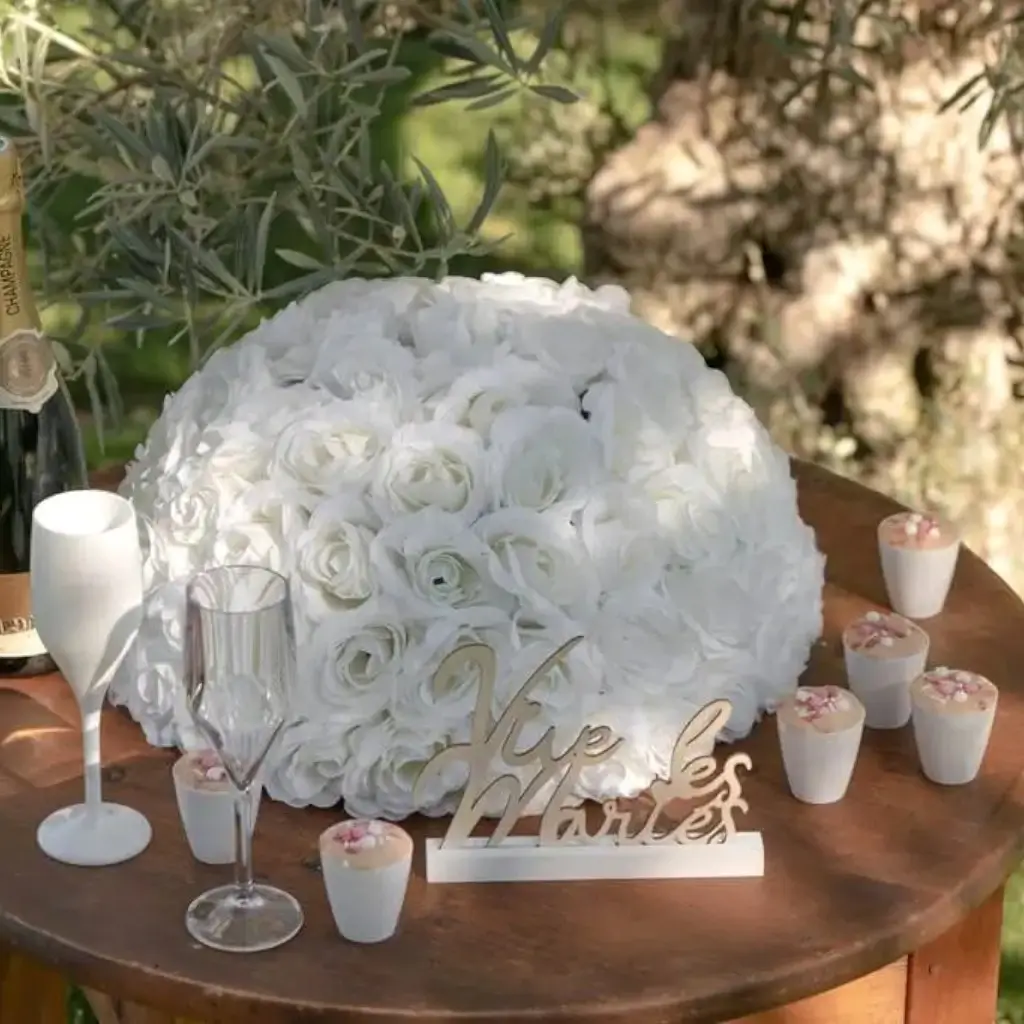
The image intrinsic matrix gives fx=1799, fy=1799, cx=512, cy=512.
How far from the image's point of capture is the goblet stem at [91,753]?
1.32 meters

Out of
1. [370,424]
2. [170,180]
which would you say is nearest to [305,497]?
[370,424]

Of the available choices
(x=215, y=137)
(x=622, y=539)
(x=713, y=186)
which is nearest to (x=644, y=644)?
(x=622, y=539)

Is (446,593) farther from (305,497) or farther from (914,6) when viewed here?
(914,6)

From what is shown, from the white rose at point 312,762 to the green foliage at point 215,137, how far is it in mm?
725

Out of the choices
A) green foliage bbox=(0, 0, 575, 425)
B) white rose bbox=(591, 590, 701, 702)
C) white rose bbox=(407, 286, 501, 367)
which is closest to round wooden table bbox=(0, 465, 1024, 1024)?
white rose bbox=(591, 590, 701, 702)

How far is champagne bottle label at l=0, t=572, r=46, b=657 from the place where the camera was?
154 cm

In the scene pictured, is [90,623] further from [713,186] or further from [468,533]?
[713,186]

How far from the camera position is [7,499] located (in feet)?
5.39

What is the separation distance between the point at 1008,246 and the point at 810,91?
36 centimetres

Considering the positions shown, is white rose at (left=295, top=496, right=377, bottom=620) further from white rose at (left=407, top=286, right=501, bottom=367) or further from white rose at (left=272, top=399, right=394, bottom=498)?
white rose at (left=407, top=286, right=501, bottom=367)

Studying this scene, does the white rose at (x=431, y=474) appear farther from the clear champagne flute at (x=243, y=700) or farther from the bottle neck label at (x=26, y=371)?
the bottle neck label at (x=26, y=371)

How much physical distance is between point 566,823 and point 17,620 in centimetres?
55

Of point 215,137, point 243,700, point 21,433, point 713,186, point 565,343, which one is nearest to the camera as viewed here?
point 243,700

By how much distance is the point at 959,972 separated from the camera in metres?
1.41
